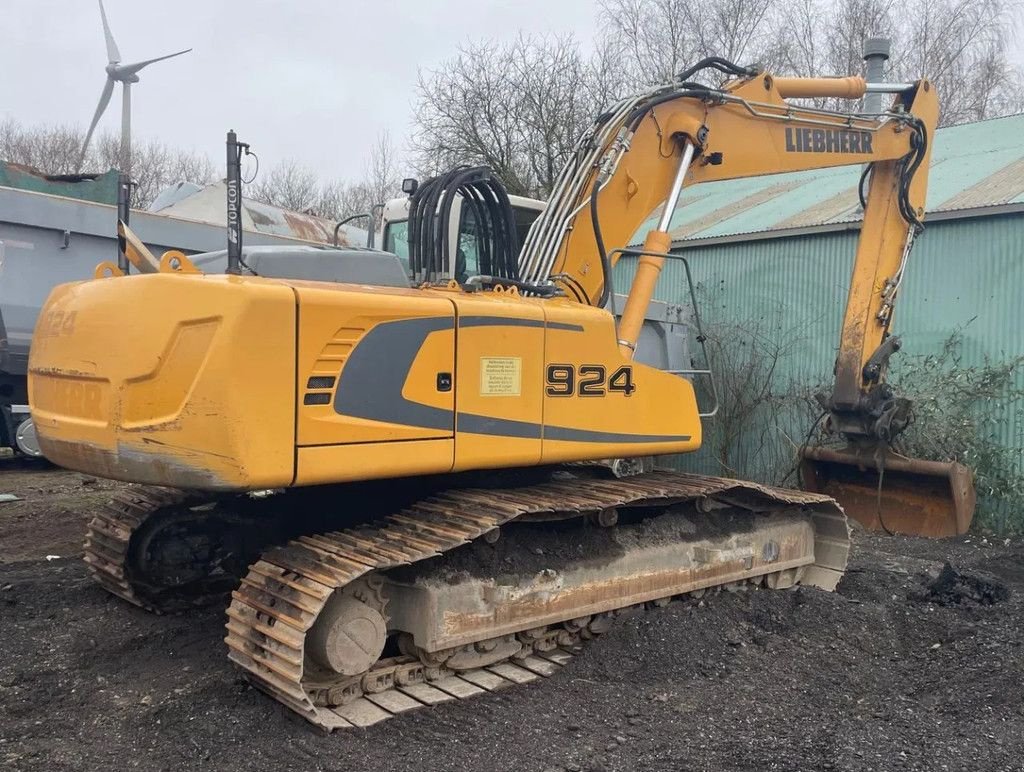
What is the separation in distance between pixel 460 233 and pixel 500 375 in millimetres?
1303

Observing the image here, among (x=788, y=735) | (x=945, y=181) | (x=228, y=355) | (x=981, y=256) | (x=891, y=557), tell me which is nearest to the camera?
(x=228, y=355)

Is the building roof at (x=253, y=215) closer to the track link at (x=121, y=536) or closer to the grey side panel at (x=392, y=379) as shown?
the track link at (x=121, y=536)

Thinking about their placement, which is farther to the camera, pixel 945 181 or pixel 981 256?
pixel 945 181

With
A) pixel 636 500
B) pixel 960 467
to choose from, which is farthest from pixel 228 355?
pixel 960 467

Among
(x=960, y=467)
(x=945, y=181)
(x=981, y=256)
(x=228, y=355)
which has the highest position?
(x=945, y=181)

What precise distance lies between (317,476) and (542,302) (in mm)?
1514

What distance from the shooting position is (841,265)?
1033 centimetres

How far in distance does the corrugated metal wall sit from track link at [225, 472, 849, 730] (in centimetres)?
530

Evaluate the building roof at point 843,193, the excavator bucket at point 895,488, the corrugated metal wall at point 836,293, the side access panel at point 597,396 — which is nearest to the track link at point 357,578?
the side access panel at point 597,396

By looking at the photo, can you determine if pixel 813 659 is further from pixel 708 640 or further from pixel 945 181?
pixel 945 181

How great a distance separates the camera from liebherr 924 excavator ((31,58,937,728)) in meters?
3.71

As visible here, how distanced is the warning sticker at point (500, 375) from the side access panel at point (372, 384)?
0.59ft

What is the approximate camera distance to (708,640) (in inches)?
194

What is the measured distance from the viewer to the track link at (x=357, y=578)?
3.77 metres
